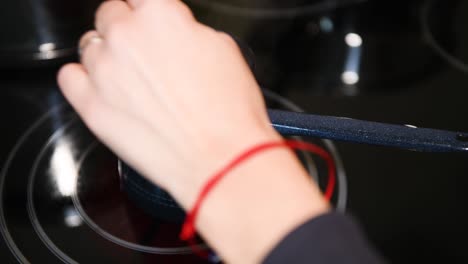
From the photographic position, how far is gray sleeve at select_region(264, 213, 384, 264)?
0.33 m

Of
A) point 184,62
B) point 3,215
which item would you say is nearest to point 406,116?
point 184,62

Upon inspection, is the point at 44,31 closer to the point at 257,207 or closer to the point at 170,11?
the point at 170,11

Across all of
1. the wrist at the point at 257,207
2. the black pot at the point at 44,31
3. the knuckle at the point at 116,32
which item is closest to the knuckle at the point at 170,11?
the knuckle at the point at 116,32

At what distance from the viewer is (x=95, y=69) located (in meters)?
0.43

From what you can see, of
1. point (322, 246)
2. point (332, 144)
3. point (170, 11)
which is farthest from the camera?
point (332, 144)

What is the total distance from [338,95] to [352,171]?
0.39ft

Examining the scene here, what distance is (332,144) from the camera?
0.61 metres

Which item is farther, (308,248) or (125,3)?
(125,3)

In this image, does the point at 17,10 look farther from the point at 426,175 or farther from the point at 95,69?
the point at 426,175

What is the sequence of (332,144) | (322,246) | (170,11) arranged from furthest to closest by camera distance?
(332,144) < (170,11) < (322,246)

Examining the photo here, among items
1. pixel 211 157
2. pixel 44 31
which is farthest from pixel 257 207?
pixel 44 31

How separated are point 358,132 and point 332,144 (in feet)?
0.52

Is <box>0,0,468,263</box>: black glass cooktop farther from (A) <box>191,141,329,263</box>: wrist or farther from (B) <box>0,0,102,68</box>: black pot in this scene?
(A) <box>191,141,329,263</box>: wrist

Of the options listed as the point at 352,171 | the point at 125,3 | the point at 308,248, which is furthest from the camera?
the point at 352,171
